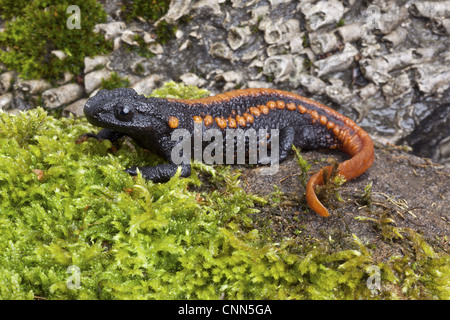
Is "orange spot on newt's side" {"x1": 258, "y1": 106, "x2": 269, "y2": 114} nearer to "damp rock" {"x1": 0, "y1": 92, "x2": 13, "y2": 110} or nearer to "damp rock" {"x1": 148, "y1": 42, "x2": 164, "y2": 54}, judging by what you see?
"damp rock" {"x1": 148, "y1": 42, "x2": 164, "y2": 54}

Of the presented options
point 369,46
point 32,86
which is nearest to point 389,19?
point 369,46

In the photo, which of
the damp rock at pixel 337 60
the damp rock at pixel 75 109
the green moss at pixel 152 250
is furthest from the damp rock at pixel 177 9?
the green moss at pixel 152 250

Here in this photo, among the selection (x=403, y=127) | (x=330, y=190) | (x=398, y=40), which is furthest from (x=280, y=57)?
(x=330, y=190)

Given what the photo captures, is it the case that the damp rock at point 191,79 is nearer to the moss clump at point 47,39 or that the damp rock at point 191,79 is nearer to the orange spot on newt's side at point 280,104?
the moss clump at point 47,39

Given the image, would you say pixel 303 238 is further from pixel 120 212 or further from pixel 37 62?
pixel 37 62

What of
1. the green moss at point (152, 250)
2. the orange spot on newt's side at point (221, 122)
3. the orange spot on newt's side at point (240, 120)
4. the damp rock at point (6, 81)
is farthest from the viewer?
the damp rock at point (6, 81)
